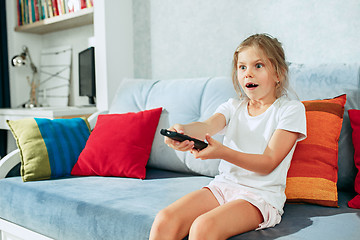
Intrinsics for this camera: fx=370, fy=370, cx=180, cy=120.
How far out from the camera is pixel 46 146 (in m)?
1.74

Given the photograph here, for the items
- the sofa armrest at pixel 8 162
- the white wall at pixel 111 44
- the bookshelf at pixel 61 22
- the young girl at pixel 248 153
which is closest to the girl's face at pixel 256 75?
the young girl at pixel 248 153

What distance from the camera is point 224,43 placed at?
2199 millimetres

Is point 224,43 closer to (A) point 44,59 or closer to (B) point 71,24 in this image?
(B) point 71,24

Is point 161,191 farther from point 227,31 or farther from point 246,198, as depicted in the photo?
point 227,31

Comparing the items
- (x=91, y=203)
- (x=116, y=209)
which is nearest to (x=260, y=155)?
(x=116, y=209)

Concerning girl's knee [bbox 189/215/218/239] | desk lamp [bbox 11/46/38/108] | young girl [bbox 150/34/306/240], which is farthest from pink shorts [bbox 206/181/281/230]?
desk lamp [bbox 11/46/38/108]

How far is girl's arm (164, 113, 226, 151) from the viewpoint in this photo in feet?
3.58

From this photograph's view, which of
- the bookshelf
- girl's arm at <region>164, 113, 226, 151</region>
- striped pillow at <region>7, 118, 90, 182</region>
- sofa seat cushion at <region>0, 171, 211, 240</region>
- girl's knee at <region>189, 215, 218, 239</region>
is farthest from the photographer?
the bookshelf

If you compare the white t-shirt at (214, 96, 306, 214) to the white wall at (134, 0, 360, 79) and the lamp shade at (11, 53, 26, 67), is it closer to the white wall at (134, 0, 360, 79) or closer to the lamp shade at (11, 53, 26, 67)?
the white wall at (134, 0, 360, 79)

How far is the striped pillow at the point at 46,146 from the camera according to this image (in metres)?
1.70

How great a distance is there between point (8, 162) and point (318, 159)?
1.41 m

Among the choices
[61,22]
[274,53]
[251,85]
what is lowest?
[251,85]

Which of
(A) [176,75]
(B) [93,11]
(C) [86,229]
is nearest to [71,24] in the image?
(B) [93,11]

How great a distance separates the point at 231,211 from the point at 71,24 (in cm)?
251
